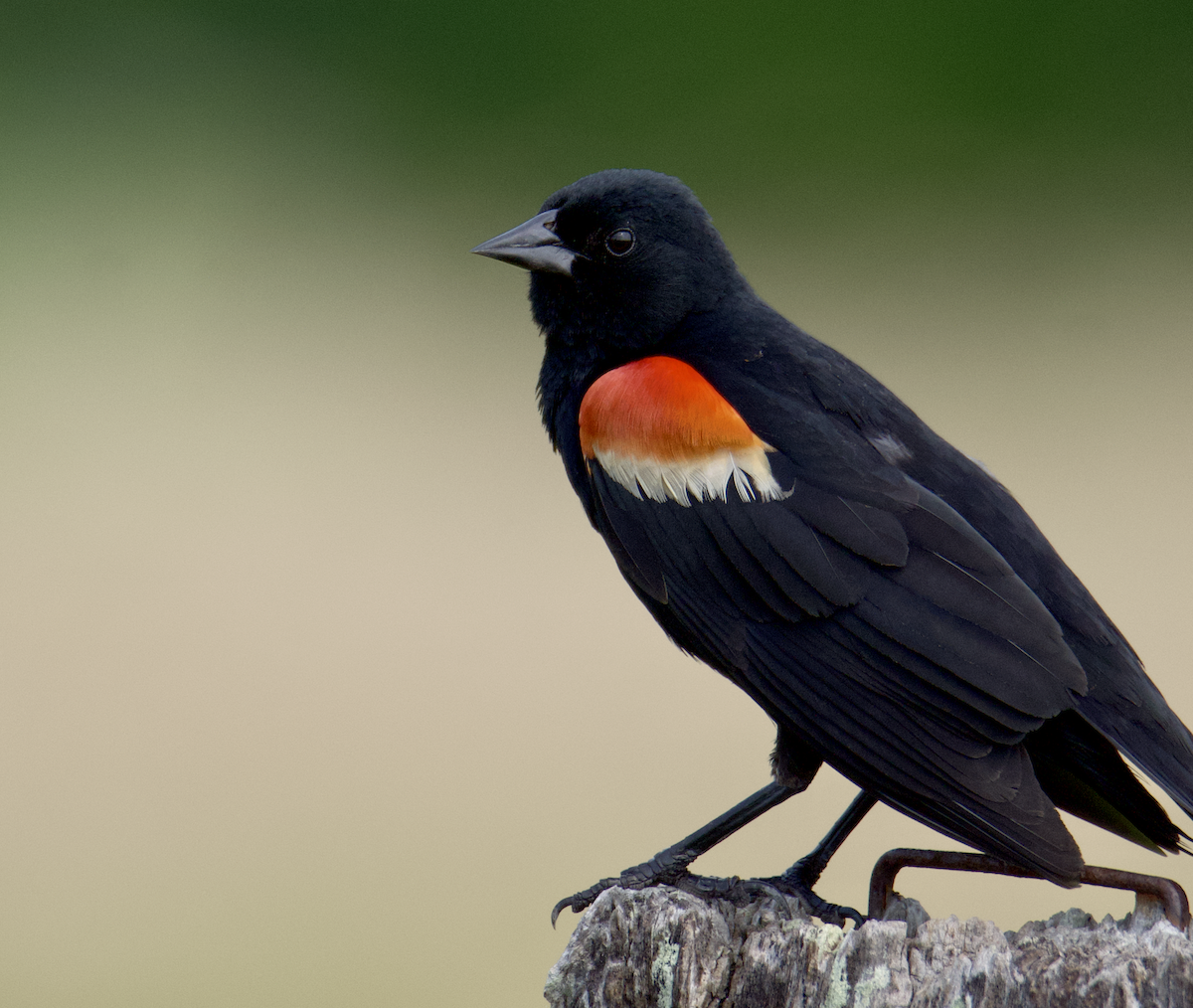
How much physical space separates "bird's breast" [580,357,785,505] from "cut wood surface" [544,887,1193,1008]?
2.49ft

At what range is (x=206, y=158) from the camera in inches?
274

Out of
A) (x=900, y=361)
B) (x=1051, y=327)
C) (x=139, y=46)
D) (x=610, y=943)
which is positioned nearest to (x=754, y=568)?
(x=610, y=943)

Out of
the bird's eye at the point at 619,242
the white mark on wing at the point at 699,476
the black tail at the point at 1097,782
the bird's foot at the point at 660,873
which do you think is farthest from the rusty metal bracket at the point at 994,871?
the bird's eye at the point at 619,242

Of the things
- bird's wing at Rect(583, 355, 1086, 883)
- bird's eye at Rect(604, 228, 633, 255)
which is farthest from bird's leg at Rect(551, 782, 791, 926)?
bird's eye at Rect(604, 228, 633, 255)

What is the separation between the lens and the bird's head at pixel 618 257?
2.73m

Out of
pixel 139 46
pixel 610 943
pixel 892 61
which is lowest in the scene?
pixel 610 943

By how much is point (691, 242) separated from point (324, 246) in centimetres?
457

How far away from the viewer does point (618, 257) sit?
274 centimetres

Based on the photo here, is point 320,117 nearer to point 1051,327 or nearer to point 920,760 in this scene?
point 1051,327

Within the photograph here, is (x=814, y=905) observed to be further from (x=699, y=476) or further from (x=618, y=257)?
(x=618, y=257)

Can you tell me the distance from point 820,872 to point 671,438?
0.86 m

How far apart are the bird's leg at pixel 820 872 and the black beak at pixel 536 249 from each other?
4.00ft

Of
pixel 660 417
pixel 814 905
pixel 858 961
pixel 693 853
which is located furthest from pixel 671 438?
pixel 858 961

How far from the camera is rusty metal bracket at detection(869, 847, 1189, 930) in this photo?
1.84m
